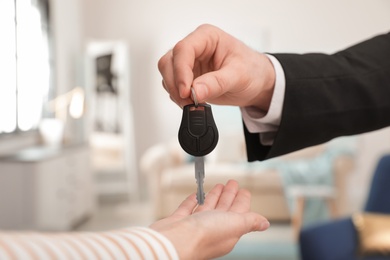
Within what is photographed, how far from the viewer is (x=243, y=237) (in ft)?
12.1

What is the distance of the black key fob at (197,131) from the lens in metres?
0.55

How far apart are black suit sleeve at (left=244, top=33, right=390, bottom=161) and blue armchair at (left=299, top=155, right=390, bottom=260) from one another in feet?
4.61

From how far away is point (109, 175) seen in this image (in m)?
5.39

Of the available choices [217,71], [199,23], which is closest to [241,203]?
[217,71]

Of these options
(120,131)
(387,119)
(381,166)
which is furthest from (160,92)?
(387,119)

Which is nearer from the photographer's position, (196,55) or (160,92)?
(196,55)

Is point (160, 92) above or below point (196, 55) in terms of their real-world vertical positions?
below

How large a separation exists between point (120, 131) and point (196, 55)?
15.6 ft

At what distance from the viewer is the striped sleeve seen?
0.37 m

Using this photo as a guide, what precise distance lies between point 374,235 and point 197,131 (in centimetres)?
195

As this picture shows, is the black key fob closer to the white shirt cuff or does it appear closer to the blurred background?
the white shirt cuff

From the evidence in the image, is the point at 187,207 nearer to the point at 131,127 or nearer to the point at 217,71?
the point at 217,71

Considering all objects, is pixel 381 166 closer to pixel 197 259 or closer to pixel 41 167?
pixel 41 167

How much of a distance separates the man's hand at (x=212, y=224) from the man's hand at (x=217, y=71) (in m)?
0.10
